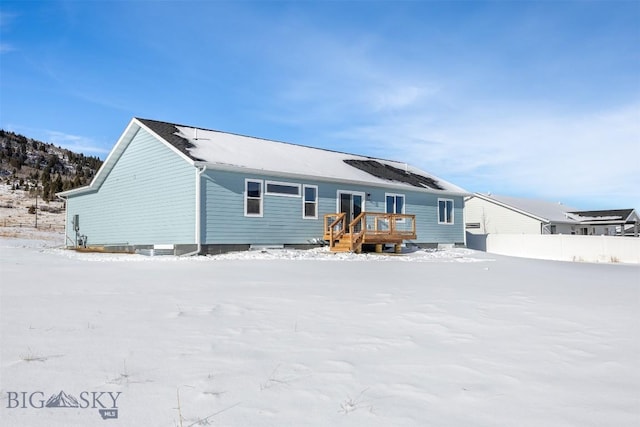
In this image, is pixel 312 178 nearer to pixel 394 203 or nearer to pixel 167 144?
pixel 394 203

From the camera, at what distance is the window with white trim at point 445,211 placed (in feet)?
81.1

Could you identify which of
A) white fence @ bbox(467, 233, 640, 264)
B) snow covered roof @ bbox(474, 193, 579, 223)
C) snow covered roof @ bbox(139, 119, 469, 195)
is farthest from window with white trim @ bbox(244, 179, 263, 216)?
snow covered roof @ bbox(474, 193, 579, 223)

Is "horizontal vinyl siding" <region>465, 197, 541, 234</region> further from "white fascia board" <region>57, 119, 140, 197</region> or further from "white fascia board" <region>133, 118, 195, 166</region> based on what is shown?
"white fascia board" <region>57, 119, 140, 197</region>

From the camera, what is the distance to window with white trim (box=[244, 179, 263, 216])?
17438 mm

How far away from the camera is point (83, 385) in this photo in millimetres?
2975

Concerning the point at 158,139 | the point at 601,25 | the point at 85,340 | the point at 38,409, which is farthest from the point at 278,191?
the point at 38,409

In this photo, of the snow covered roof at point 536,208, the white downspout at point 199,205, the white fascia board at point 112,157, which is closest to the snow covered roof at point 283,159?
the white downspout at point 199,205

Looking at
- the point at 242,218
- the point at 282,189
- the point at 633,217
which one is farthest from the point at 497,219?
the point at 242,218

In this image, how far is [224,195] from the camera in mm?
16812

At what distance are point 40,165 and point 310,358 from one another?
5859 centimetres

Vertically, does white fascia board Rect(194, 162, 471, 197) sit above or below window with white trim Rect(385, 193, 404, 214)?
above

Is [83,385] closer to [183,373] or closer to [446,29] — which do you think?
[183,373]

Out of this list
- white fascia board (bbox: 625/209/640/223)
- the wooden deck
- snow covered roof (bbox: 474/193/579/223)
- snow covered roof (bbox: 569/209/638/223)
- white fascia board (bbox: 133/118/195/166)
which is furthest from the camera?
white fascia board (bbox: 625/209/640/223)

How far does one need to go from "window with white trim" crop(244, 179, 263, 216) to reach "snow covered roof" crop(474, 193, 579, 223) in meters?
23.5
